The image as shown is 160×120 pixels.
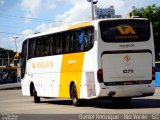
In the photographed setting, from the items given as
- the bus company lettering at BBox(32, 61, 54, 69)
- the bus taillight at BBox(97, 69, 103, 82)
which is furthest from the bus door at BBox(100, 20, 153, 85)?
the bus company lettering at BBox(32, 61, 54, 69)

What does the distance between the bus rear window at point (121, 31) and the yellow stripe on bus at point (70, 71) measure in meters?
1.58

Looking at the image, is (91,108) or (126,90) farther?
(91,108)

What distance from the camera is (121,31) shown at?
19.2 m

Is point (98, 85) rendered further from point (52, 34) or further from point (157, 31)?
point (157, 31)

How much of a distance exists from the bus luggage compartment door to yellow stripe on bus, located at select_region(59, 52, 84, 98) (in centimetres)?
159

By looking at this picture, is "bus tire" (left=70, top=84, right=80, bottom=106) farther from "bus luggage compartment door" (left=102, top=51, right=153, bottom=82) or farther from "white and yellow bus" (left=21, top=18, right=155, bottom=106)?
"bus luggage compartment door" (left=102, top=51, right=153, bottom=82)

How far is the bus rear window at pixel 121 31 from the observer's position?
62.9ft

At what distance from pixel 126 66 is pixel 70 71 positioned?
10.9 ft

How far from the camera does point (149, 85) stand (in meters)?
19.5

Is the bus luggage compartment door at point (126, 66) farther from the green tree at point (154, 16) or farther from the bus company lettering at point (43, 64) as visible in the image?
the green tree at point (154, 16)

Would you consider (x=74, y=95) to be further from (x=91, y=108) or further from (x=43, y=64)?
(x=43, y=64)

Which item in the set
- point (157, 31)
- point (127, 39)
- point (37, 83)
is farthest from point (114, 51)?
point (157, 31)

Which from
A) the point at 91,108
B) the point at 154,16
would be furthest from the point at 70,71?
the point at 154,16

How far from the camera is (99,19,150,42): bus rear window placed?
19172mm
